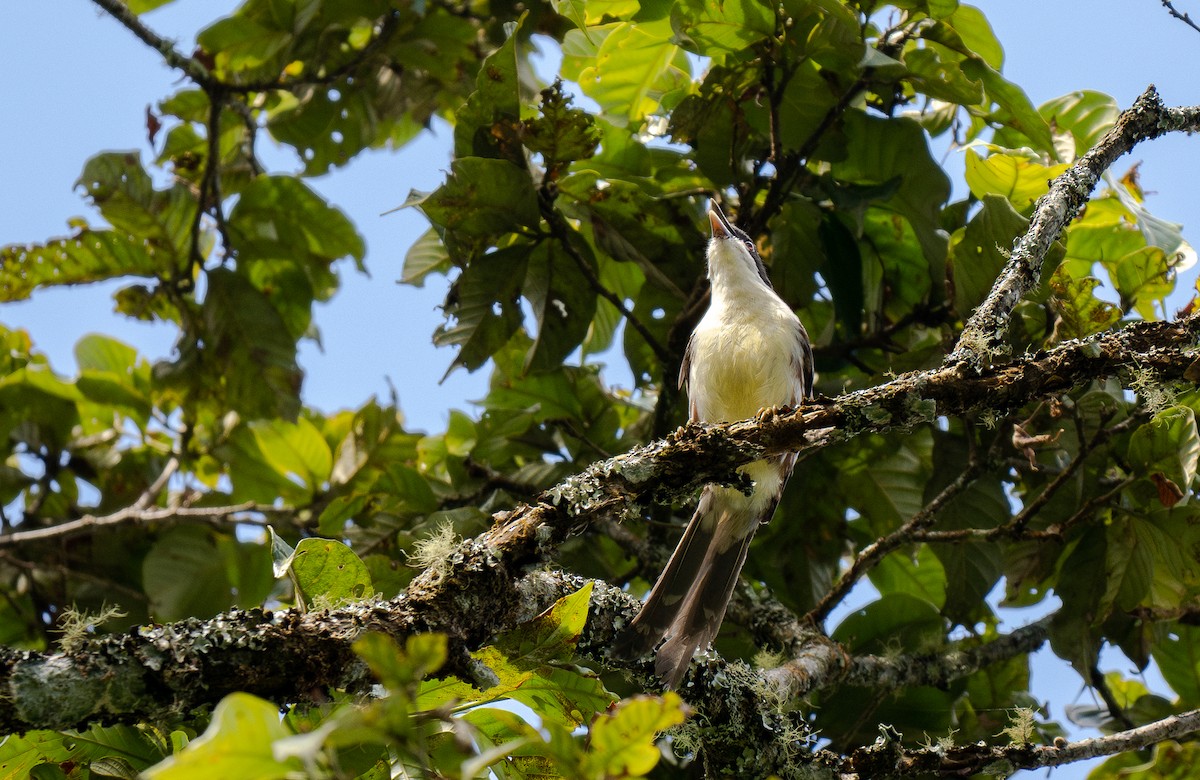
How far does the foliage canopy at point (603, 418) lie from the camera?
6.03 ft

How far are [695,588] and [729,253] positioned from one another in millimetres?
1212

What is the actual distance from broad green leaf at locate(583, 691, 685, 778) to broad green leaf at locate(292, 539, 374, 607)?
28.4 inches

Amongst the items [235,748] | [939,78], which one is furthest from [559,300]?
[235,748]

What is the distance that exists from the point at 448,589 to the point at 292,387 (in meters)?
2.46

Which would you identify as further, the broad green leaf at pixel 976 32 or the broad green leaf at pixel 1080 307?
the broad green leaf at pixel 976 32

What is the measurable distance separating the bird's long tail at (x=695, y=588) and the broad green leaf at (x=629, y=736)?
981 millimetres

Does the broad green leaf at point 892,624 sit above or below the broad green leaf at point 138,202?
below

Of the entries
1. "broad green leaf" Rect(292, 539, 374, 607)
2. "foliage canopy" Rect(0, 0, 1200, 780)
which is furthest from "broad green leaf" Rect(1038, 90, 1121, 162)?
"broad green leaf" Rect(292, 539, 374, 607)

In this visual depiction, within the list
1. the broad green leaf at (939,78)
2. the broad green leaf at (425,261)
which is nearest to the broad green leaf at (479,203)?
the broad green leaf at (425,261)

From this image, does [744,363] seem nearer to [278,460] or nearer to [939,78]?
[939,78]

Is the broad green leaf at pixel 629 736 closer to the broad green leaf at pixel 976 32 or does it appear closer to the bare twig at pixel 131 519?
the broad green leaf at pixel 976 32

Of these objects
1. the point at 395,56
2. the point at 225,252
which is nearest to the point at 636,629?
the point at 225,252

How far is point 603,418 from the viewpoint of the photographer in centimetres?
345

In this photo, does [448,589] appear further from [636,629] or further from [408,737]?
[636,629]
